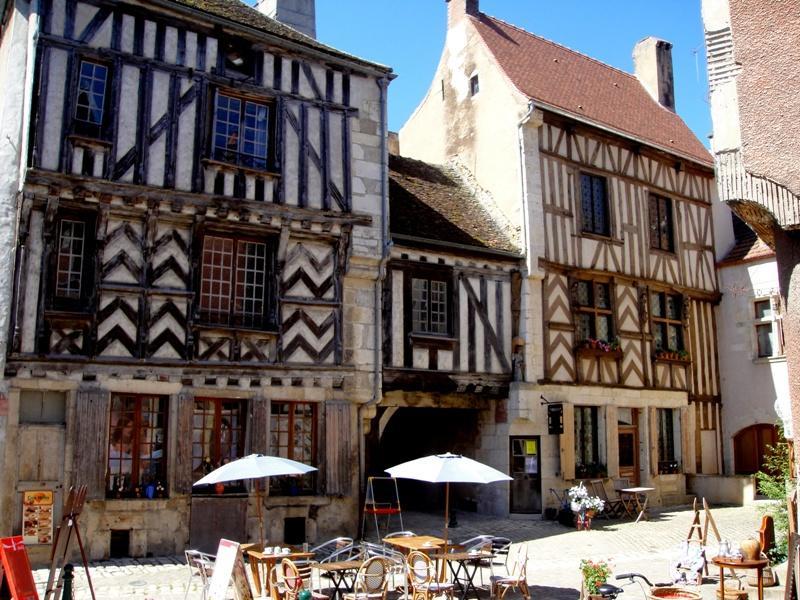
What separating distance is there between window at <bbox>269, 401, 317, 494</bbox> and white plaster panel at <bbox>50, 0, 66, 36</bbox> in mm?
5662

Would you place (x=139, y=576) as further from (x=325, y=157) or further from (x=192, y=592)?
(x=325, y=157)

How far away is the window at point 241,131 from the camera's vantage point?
38.4 feet

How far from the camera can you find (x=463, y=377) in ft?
45.1

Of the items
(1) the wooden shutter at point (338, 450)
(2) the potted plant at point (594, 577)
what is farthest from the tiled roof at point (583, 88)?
(2) the potted plant at point (594, 577)

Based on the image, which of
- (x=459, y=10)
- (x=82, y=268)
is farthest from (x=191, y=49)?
(x=459, y=10)

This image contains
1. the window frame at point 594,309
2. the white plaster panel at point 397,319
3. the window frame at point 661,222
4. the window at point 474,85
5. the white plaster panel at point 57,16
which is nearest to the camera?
the white plaster panel at point 57,16

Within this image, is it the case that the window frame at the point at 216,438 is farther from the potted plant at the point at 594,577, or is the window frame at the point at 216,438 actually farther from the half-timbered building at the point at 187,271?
the potted plant at the point at 594,577

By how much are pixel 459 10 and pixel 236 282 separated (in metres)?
9.38

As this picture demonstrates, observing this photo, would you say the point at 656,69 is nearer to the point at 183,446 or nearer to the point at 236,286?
the point at 236,286

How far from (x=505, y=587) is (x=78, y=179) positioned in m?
7.08

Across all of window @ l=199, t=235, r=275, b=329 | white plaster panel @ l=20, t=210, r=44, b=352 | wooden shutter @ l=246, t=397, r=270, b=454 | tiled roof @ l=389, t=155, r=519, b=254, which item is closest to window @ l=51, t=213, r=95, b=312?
white plaster panel @ l=20, t=210, r=44, b=352

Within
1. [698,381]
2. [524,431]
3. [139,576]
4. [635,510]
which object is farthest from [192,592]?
[698,381]

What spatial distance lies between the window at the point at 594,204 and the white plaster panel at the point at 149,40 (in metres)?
8.45

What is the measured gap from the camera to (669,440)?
16.7 m
